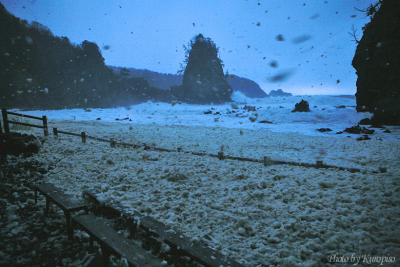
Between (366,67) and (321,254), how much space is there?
3582cm

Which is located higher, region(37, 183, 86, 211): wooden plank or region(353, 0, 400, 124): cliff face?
region(353, 0, 400, 124): cliff face

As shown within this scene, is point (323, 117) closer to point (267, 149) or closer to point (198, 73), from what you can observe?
point (267, 149)

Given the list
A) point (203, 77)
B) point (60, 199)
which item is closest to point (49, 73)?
point (203, 77)

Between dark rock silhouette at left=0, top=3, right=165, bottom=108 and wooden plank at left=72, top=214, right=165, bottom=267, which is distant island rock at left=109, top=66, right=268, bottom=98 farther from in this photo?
wooden plank at left=72, top=214, right=165, bottom=267

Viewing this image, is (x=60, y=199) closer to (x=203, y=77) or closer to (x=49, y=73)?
(x=49, y=73)

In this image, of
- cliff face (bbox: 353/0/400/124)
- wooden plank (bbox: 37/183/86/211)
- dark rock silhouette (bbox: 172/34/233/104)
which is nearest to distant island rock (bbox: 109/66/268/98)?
dark rock silhouette (bbox: 172/34/233/104)

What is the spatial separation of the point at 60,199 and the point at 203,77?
7335 centimetres

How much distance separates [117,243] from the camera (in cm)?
390

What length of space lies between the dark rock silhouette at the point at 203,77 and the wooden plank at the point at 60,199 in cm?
6755

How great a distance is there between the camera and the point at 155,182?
8.06m

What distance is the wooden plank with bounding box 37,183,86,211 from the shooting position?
496cm

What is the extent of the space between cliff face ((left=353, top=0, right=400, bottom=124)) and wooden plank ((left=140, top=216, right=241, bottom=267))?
26.3 meters

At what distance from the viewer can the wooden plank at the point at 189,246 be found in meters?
3.65

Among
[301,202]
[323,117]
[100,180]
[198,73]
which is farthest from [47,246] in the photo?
[198,73]
